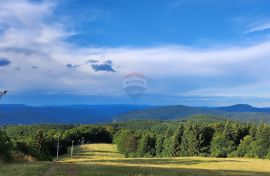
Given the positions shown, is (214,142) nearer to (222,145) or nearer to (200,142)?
(222,145)

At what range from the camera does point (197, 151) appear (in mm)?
158875

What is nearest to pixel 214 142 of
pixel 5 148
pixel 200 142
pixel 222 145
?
pixel 222 145

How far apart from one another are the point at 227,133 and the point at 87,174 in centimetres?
12690

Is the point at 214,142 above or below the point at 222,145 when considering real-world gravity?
above

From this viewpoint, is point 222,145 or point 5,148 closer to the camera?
point 5,148

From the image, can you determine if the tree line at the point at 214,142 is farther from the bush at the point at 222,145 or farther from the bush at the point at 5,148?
the bush at the point at 5,148

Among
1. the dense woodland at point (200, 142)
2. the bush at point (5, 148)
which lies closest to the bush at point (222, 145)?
the dense woodland at point (200, 142)

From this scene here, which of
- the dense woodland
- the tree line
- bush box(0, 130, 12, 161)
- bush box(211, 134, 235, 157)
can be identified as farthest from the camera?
bush box(211, 134, 235, 157)

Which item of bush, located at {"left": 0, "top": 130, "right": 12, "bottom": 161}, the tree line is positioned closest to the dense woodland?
the tree line

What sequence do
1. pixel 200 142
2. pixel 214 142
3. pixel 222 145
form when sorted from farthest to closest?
pixel 200 142 < pixel 214 142 < pixel 222 145

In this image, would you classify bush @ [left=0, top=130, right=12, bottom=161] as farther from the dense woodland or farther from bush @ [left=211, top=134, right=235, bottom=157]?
bush @ [left=211, top=134, right=235, bottom=157]

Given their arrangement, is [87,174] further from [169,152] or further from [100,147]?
[100,147]

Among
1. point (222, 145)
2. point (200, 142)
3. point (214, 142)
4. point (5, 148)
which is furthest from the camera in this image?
point (200, 142)

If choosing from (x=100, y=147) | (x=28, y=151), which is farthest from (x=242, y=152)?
(x=28, y=151)
